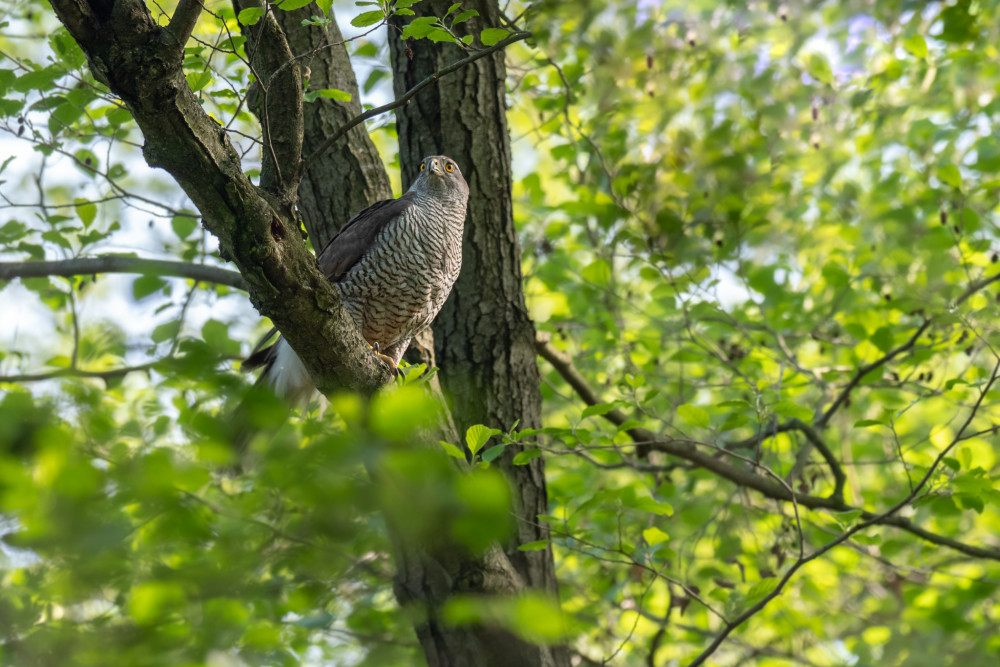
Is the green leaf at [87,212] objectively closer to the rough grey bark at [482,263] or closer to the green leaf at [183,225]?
the green leaf at [183,225]

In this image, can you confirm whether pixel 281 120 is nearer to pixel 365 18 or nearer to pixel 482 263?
pixel 365 18

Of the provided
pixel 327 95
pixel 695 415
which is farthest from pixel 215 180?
pixel 695 415

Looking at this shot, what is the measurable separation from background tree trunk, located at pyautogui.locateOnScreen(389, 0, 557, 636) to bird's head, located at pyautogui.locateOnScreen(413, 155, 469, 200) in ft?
0.20

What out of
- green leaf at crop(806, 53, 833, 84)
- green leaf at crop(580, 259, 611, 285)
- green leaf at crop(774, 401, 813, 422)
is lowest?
green leaf at crop(774, 401, 813, 422)

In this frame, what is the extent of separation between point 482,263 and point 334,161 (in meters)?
0.92

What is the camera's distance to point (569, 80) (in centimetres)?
442

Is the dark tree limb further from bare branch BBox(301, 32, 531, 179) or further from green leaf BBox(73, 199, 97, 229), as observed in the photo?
green leaf BBox(73, 199, 97, 229)

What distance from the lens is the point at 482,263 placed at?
3.95 m

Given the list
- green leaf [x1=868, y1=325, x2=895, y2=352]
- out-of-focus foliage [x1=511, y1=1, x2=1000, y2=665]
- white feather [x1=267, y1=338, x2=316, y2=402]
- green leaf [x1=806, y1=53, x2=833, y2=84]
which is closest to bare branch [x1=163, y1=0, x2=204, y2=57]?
out-of-focus foliage [x1=511, y1=1, x2=1000, y2=665]

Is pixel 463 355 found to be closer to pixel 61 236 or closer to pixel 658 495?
pixel 658 495

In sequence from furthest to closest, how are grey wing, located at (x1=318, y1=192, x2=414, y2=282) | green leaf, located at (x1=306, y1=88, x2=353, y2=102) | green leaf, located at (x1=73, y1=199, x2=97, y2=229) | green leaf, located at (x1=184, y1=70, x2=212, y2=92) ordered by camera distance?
1. green leaf, located at (x1=73, y1=199, x2=97, y2=229)
2. grey wing, located at (x1=318, y1=192, x2=414, y2=282)
3. green leaf, located at (x1=184, y1=70, x2=212, y2=92)
4. green leaf, located at (x1=306, y1=88, x2=353, y2=102)

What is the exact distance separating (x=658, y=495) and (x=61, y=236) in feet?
12.0

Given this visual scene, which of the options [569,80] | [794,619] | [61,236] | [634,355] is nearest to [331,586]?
[61,236]

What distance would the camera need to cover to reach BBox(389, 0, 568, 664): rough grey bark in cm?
378
